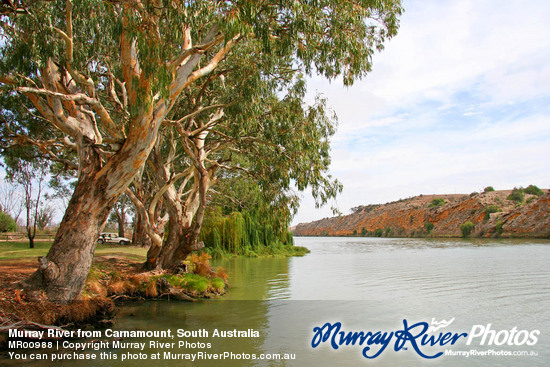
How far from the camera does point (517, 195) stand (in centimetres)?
4584

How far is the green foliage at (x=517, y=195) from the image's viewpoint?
45037 mm

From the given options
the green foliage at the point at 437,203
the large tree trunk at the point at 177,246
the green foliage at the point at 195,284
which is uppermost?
the green foliage at the point at 437,203

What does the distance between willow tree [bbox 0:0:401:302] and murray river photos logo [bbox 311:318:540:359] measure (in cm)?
399

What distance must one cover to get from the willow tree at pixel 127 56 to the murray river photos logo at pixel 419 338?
399 cm

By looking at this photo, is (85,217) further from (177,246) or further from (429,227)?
(429,227)

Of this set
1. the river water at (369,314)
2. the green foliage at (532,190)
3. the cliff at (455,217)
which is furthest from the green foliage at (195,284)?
the green foliage at (532,190)

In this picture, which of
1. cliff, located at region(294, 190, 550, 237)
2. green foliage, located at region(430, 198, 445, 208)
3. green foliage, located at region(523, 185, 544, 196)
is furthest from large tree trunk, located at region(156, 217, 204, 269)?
green foliage, located at region(430, 198, 445, 208)

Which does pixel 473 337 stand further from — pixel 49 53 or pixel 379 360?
pixel 49 53

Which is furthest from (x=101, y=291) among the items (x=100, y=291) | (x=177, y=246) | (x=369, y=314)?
(x=369, y=314)

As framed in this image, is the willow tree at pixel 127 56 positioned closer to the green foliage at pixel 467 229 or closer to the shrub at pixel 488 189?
the green foliage at pixel 467 229

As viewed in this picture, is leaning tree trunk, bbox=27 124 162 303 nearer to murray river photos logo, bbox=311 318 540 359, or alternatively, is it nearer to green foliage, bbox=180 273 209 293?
green foliage, bbox=180 273 209 293

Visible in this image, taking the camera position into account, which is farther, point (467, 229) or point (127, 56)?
point (467, 229)

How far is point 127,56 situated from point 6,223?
112ft

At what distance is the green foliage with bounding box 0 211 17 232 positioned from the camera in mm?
32406
